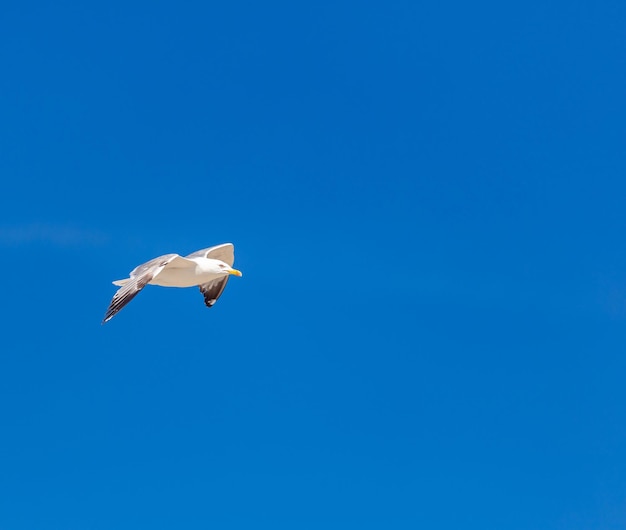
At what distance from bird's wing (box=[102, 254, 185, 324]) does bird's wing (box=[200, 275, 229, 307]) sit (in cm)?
314

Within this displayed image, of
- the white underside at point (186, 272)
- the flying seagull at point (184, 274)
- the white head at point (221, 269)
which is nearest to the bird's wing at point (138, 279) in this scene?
the flying seagull at point (184, 274)

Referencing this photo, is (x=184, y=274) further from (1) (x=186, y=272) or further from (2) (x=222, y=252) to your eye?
(2) (x=222, y=252)

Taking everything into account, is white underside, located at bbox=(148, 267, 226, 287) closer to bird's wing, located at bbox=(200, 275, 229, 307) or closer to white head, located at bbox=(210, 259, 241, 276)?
white head, located at bbox=(210, 259, 241, 276)

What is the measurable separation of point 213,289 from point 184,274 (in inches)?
118

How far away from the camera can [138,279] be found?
17938 millimetres

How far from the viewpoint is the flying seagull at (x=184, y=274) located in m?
17.3

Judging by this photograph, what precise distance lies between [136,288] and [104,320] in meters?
1.64

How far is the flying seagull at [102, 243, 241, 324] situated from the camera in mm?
17328

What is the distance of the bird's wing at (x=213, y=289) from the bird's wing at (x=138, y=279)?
3.14 metres

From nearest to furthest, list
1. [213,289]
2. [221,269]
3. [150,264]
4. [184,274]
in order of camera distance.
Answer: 1. [150,264]
2. [184,274]
3. [221,269]
4. [213,289]

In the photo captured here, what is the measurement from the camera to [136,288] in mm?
17391

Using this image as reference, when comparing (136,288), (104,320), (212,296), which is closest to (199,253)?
(212,296)

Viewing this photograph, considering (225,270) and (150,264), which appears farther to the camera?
(225,270)

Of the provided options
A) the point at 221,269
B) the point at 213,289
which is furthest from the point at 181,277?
the point at 213,289
